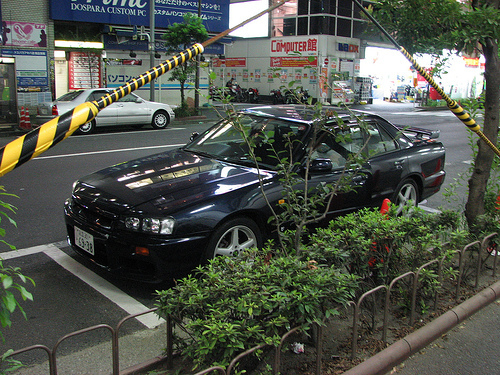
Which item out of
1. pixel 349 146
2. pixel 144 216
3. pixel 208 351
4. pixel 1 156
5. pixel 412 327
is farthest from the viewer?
pixel 349 146

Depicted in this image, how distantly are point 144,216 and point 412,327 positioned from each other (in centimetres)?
242

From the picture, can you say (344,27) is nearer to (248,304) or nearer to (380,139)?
(380,139)

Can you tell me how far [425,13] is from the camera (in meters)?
5.13

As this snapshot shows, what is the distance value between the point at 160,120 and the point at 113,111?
215 centimetres

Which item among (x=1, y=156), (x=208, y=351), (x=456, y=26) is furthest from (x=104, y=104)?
(x=456, y=26)

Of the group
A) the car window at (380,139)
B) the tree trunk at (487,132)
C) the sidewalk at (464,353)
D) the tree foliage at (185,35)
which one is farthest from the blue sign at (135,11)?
the sidewalk at (464,353)

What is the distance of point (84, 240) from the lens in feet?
15.9

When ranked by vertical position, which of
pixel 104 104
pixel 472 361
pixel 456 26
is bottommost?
pixel 472 361

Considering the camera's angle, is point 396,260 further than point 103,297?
No

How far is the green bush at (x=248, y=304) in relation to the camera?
9.52ft

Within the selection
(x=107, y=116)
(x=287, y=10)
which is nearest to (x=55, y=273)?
(x=107, y=116)

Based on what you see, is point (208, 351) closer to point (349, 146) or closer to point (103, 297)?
point (103, 297)

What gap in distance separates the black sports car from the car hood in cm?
1

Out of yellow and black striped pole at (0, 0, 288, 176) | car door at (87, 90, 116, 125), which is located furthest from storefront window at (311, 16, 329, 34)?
yellow and black striped pole at (0, 0, 288, 176)
